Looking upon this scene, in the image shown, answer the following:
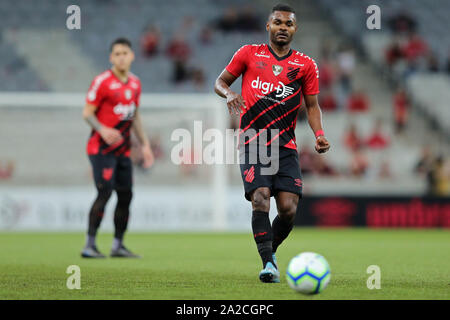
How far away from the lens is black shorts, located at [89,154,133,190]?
964cm

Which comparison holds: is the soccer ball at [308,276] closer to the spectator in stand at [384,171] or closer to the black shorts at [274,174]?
the black shorts at [274,174]

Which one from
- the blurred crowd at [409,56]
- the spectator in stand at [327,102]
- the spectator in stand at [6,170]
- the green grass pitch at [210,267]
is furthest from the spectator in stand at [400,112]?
the spectator in stand at [6,170]

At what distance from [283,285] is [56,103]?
38.6 feet

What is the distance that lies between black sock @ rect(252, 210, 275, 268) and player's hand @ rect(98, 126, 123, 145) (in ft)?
10.4

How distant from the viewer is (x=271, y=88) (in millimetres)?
7105

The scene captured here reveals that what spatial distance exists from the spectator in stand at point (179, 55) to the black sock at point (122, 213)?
12096 mm

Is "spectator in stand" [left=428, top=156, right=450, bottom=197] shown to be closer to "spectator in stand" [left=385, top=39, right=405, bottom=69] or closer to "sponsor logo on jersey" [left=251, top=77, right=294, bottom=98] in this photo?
"spectator in stand" [left=385, top=39, right=405, bottom=69]

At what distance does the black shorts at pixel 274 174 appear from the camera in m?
6.93

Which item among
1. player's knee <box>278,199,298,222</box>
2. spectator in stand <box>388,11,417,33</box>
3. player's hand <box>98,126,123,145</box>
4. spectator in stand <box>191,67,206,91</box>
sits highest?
spectator in stand <box>388,11,417,33</box>

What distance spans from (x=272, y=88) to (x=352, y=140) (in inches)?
541

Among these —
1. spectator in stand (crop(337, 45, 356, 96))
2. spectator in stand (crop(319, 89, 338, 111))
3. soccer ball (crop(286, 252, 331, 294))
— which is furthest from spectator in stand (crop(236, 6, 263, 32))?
soccer ball (crop(286, 252, 331, 294))

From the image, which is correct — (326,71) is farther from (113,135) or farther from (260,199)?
(260,199)
